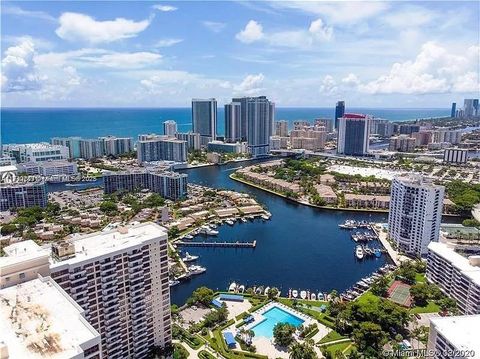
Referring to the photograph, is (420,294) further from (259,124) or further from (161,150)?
(259,124)

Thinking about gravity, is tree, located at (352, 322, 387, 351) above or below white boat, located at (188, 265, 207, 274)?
above

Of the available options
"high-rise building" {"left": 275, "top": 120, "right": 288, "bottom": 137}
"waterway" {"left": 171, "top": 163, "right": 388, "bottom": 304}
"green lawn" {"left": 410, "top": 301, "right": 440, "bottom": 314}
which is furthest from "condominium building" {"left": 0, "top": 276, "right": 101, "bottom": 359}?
"high-rise building" {"left": 275, "top": 120, "right": 288, "bottom": 137}

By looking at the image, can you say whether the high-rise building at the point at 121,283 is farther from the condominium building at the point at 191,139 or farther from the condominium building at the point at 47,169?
the condominium building at the point at 191,139

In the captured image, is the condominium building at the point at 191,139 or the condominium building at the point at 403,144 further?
the condominium building at the point at 403,144

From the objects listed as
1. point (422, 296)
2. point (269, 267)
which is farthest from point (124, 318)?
point (422, 296)

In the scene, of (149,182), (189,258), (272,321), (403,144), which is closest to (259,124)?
(403,144)

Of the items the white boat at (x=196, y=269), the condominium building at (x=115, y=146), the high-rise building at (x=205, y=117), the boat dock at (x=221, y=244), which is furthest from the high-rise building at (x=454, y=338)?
the high-rise building at (x=205, y=117)

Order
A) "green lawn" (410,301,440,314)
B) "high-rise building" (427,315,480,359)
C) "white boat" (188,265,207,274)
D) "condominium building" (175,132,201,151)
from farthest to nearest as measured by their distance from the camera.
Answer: "condominium building" (175,132,201,151), "white boat" (188,265,207,274), "green lawn" (410,301,440,314), "high-rise building" (427,315,480,359)

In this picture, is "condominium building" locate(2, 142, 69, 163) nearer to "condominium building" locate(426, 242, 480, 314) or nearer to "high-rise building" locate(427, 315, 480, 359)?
"condominium building" locate(426, 242, 480, 314)
